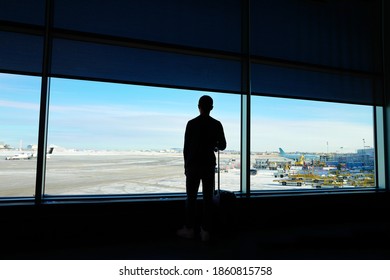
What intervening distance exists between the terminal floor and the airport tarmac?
20.2 inches

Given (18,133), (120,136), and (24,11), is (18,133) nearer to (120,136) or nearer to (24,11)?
(120,136)

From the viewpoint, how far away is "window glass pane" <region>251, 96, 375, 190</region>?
10.5 feet

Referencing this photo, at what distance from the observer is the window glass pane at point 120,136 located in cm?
259

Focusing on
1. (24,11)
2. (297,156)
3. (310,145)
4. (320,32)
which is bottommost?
(297,156)

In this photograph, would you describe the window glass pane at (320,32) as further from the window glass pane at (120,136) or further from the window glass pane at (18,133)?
the window glass pane at (18,133)

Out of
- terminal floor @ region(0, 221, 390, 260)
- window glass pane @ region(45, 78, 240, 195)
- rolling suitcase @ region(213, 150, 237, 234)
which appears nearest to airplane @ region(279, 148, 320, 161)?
window glass pane @ region(45, 78, 240, 195)

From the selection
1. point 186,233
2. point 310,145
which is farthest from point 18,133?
point 310,145

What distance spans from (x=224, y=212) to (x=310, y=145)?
1625 mm

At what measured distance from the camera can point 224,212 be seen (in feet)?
8.32

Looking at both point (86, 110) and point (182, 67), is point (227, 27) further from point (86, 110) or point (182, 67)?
point (86, 110)

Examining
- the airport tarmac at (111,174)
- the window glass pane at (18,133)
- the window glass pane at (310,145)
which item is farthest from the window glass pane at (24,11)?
the window glass pane at (310,145)

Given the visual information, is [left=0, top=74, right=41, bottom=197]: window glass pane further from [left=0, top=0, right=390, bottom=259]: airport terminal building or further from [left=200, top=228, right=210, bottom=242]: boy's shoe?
[left=200, top=228, right=210, bottom=242]: boy's shoe

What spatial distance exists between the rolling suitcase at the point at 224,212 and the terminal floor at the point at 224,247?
7 cm
